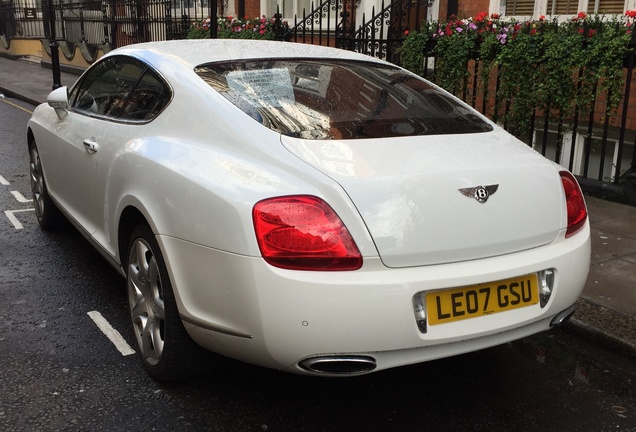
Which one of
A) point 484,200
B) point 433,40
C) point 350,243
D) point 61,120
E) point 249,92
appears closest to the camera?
point 350,243

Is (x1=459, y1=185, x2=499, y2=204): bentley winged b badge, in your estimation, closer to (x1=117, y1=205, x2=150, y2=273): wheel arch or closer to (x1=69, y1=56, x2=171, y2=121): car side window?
(x1=117, y1=205, x2=150, y2=273): wheel arch

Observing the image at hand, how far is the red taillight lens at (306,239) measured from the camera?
2.45 metres

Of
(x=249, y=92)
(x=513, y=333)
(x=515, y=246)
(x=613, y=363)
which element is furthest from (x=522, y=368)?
(x=249, y=92)

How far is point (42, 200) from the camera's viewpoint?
17.3 feet

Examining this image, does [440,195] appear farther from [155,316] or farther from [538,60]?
[538,60]

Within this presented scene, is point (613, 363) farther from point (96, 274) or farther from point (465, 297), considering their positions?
point (96, 274)

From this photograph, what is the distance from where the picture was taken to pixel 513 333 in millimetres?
2764

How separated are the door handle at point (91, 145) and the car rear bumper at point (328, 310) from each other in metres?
1.25

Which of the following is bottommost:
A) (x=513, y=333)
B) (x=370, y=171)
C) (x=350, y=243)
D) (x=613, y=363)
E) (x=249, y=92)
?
(x=613, y=363)

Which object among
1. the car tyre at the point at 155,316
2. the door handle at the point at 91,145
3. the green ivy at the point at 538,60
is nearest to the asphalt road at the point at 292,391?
the car tyre at the point at 155,316

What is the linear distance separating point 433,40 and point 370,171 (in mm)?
5495

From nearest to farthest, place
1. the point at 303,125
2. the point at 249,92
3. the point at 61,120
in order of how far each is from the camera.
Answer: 1. the point at 303,125
2. the point at 249,92
3. the point at 61,120

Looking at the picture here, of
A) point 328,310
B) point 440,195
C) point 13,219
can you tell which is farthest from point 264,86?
point 13,219

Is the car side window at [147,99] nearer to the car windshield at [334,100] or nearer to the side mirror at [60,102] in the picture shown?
the car windshield at [334,100]
